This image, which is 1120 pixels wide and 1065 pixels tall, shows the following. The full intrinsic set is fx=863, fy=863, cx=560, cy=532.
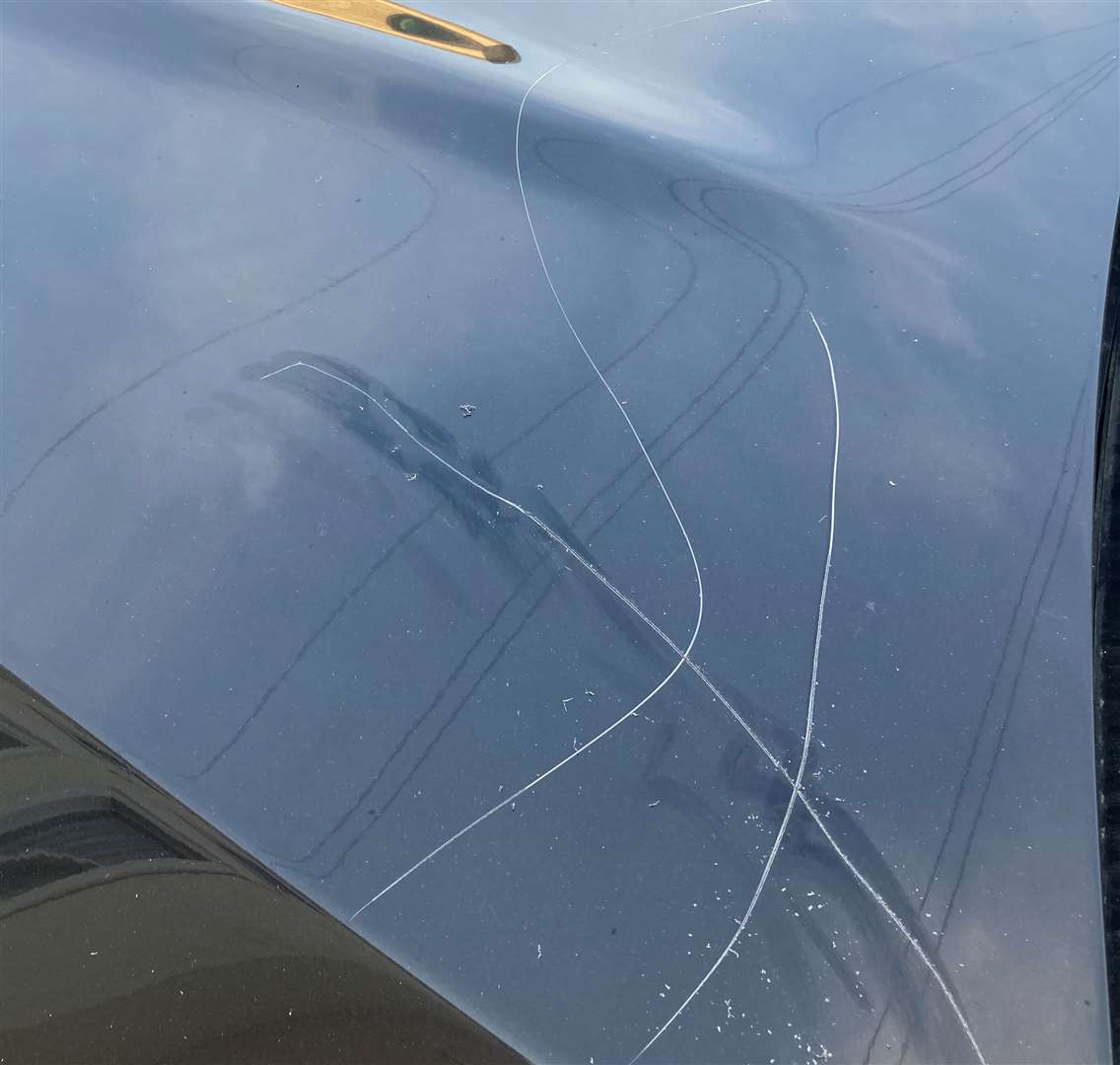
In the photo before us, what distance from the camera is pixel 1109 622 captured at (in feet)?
2.48

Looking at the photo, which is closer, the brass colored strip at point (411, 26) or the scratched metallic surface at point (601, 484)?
the scratched metallic surface at point (601, 484)

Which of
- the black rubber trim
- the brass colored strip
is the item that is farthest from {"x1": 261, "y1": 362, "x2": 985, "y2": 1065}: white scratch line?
the brass colored strip

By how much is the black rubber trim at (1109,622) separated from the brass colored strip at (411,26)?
82 centimetres

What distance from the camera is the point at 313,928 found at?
68cm

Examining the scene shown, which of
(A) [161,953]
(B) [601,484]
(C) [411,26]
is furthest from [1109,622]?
(C) [411,26]

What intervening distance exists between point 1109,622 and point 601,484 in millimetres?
463

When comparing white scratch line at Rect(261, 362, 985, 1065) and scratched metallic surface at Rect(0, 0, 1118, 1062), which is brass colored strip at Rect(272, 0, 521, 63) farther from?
white scratch line at Rect(261, 362, 985, 1065)

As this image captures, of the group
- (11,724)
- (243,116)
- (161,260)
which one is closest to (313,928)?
(11,724)

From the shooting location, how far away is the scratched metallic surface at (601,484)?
0.66 m

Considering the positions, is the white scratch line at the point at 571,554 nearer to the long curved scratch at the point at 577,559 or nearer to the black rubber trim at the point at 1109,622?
the long curved scratch at the point at 577,559

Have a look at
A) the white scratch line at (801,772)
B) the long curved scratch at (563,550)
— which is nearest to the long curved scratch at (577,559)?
the long curved scratch at (563,550)

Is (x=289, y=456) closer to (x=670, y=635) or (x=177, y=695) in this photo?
(x=177, y=695)

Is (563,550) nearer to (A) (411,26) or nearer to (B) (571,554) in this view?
(B) (571,554)

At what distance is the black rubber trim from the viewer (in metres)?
0.65
